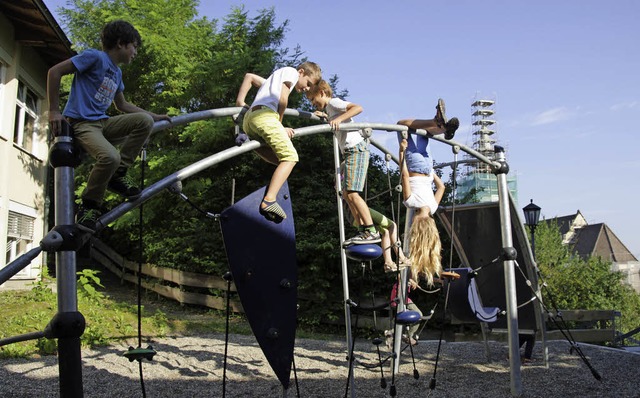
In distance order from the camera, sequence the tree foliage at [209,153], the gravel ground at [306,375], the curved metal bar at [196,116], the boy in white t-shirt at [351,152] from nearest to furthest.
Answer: the curved metal bar at [196,116] → the boy in white t-shirt at [351,152] → the gravel ground at [306,375] → the tree foliage at [209,153]

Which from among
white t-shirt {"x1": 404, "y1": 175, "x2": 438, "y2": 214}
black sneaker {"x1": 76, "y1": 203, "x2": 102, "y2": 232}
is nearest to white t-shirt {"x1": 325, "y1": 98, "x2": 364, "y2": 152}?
white t-shirt {"x1": 404, "y1": 175, "x2": 438, "y2": 214}

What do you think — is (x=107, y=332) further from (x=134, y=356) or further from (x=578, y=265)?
(x=578, y=265)

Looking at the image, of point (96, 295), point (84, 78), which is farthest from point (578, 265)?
point (84, 78)

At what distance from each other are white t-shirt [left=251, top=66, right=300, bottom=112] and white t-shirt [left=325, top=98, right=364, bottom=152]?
635 millimetres

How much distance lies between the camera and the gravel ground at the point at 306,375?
5.25 meters

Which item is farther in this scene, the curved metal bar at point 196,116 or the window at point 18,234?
the window at point 18,234

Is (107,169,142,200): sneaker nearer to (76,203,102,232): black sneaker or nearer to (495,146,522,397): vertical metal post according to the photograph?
(76,203,102,232): black sneaker

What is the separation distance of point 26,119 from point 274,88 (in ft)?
37.0

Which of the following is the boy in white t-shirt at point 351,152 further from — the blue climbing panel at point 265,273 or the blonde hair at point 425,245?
the blonde hair at point 425,245

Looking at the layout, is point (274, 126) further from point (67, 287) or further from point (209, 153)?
point (209, 153)

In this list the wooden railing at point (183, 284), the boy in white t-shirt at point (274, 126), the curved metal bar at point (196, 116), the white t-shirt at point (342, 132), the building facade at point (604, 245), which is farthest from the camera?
the building facade at point (604, 245)

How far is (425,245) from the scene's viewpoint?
16.1 feet

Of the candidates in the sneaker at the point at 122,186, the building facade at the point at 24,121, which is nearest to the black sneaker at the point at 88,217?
the sneaker at the point at 122,186

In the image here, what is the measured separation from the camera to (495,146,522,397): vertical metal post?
17.7ft
